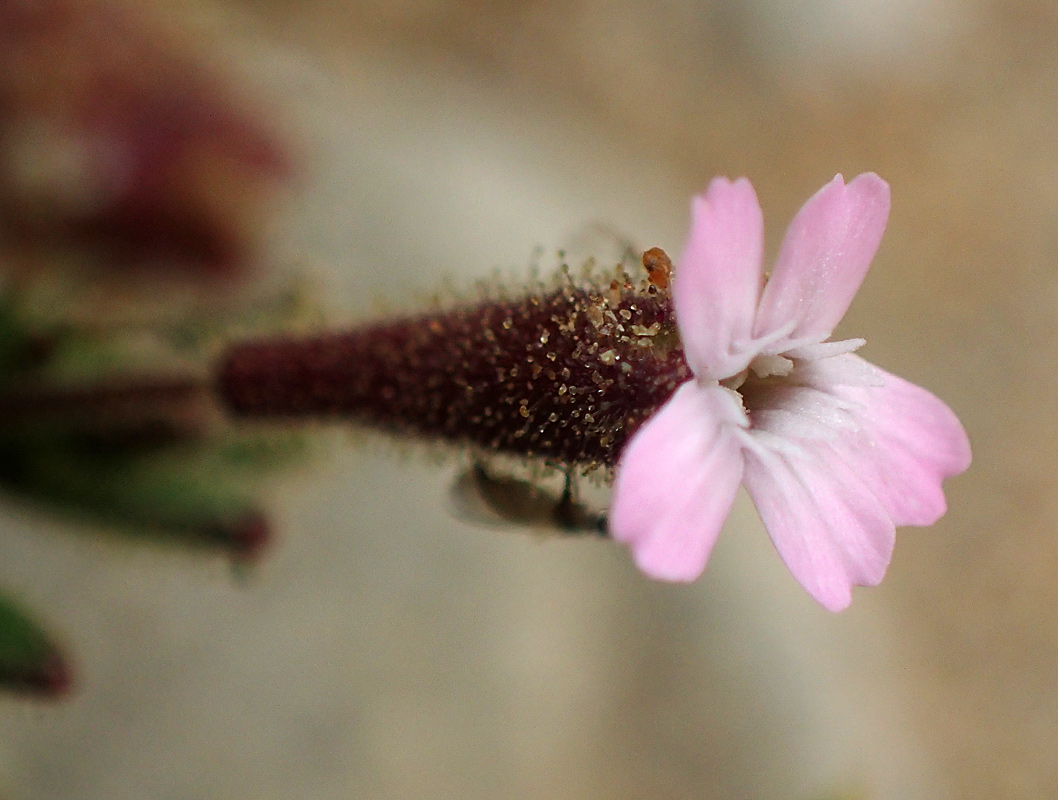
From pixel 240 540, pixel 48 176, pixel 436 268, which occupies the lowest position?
pixel 240 540

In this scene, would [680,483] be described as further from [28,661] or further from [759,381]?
[28,661]

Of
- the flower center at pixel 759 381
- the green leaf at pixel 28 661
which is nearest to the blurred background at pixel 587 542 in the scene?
the green leaf at pixel 28 661

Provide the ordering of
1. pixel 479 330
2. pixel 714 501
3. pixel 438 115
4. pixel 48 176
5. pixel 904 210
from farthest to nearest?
pixel 904 210 → pixel 438 115 → pixel 48 176 → pixel 479 330 → pixel 714 501

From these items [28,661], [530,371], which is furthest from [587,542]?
[530,371]

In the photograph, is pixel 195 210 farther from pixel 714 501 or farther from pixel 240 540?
pixel 714 501

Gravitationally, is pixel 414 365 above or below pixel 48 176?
below

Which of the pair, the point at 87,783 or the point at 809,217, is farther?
the point at 87,783

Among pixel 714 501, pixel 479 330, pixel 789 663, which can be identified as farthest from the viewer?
pixel 789 663

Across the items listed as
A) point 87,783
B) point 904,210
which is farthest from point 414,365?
point 904,210
